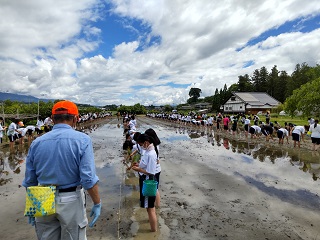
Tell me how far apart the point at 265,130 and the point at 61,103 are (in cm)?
1566

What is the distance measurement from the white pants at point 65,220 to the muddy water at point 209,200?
216 centimetres

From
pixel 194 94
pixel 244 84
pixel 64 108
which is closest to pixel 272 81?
pixel 244 84

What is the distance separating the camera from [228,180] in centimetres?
817

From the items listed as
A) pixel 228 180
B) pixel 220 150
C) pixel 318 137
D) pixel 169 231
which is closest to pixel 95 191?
pixel 169 231

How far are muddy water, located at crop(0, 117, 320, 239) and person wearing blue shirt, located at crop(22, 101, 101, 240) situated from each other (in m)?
2.23

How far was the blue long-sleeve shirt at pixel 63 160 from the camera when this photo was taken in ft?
8.23

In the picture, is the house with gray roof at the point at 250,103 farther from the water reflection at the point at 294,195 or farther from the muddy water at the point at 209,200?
the water reflection at the point at 294,195

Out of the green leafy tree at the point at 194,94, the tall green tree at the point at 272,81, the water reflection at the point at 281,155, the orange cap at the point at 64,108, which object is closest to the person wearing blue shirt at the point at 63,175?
the orange cap at the point at 64,108

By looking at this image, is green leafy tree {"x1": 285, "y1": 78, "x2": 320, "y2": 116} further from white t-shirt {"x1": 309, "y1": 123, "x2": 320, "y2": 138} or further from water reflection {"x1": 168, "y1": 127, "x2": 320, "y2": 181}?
white t-shirt {"x1": 309, "y1": 123, "x2": 320, "y2": 138}

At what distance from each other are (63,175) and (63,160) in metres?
0.16

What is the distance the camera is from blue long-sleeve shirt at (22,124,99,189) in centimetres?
251

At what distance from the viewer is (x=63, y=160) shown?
8.23 ft

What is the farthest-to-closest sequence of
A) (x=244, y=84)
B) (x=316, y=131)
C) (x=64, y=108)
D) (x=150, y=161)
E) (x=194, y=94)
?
(x=194, y=94), (x=244, y=84), (x=316, y=131), (x=150, y=161), (x=64, y=108)

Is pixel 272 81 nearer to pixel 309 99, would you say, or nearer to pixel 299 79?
pixel 299 79
